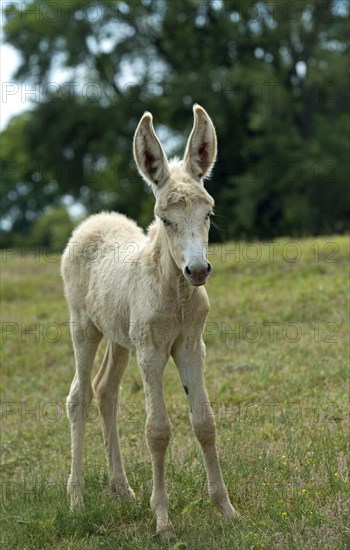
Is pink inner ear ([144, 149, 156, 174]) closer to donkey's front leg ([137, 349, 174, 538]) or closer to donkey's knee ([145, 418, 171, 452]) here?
donkey's front leg ([137, 349, 174, 538])

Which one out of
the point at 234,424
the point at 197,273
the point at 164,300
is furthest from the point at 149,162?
the point at 234,424

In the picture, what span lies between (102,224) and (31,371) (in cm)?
522

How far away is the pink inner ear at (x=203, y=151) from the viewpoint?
221 inches

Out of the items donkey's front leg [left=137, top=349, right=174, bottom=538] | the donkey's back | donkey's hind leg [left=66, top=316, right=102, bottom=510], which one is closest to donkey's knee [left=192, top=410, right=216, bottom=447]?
donkey's front leg [left=137, top=349, right=174, bottom=538]

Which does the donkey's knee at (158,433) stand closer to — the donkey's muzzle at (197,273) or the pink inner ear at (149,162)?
the donkey's muzzle at (197,273)

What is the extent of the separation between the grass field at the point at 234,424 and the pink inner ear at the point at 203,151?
2444 mm

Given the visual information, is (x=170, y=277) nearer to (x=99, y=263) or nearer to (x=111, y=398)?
(x=99, y=263)

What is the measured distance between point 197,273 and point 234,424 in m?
3.36

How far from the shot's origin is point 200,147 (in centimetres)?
562

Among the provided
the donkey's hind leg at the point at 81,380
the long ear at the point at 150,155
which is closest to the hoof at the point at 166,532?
the donkey's hind leg at the point at 81,380

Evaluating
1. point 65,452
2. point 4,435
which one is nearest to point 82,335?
point 65,452

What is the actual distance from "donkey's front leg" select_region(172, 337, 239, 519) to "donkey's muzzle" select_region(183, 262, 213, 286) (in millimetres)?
898

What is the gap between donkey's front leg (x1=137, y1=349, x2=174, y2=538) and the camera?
5.51m

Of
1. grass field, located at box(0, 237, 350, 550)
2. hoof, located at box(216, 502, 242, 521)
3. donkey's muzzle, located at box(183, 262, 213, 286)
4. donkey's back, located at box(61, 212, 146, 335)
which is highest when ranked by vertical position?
donkey's muzzle, located at box(183, 262, 213, 286)
